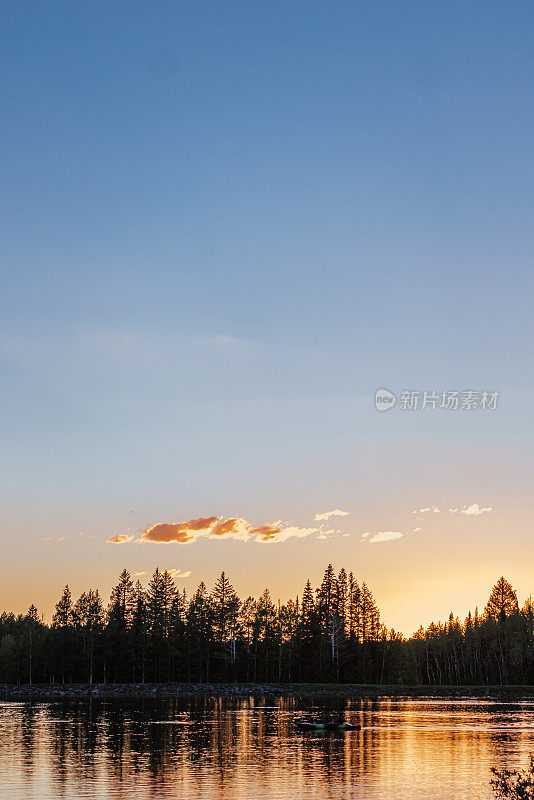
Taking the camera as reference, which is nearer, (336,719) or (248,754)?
(248,754)

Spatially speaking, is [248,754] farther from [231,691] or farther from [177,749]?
[231,691]

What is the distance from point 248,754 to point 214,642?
10822 centimetres

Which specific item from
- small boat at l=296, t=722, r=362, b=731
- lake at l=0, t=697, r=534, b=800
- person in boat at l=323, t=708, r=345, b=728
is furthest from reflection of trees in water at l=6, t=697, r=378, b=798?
person in boat at l=323, t=708, r=345, b=728

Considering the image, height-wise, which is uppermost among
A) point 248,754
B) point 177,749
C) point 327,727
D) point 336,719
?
point 177,749

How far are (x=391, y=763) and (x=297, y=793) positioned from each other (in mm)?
16223

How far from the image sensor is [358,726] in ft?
264

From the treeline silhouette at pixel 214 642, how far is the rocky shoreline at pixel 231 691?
702 centimetres

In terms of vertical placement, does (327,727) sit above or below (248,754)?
below

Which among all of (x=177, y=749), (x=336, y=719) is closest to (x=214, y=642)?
(x=336, y=719)

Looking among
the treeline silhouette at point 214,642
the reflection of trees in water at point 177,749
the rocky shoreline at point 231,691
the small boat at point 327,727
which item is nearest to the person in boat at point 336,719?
the small boat at point 327,727

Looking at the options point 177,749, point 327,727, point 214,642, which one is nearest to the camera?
point 177,749

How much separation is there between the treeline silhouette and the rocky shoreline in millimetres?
7016

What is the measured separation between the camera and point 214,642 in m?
166

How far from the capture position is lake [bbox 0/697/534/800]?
45656mm
